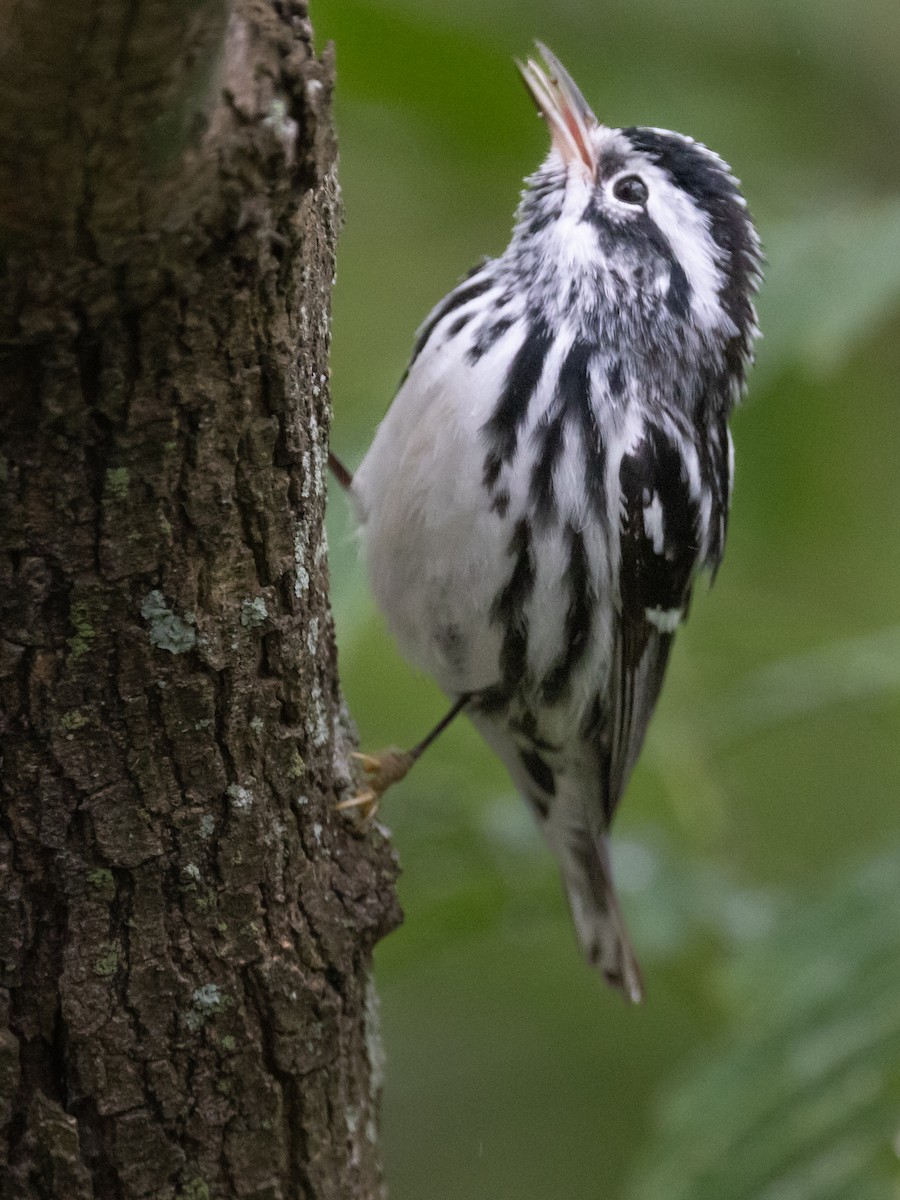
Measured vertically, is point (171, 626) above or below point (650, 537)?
below

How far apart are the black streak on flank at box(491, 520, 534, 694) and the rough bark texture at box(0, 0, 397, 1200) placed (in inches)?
29.2

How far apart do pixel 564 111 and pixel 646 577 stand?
1.14m

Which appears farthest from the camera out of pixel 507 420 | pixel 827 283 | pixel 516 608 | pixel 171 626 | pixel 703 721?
pixel 703 721

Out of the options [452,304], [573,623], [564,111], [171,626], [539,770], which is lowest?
[171,626]

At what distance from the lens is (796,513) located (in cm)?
379

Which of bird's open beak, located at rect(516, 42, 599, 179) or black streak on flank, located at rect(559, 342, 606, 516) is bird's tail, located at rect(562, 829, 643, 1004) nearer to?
black streak on flank, located at rect(559, 342, 606, 516)

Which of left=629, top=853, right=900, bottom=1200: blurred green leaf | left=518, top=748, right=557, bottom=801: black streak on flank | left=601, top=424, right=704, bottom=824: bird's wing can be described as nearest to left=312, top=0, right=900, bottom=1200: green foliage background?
left=629, top=853, right=900, bottom=1200: blurred green leaf

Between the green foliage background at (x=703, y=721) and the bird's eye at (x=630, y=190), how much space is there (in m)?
0.33

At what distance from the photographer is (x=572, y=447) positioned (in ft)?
9.42

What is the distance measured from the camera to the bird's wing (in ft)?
9.81

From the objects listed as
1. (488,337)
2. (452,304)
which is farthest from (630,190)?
(488,337)

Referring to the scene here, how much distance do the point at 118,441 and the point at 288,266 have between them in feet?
0.97

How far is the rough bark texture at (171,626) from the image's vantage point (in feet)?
4.83

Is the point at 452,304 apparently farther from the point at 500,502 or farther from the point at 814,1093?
the point at 814,1093
